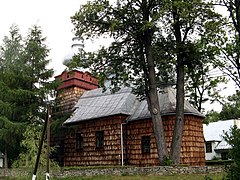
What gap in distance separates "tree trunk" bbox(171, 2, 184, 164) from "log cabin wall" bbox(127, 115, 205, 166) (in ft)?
6.97

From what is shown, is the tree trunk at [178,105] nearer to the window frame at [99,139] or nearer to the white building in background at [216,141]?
the window frame at [99,139]

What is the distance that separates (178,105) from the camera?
20.2 m

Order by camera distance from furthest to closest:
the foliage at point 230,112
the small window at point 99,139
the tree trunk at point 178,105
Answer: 1. the foliage at point 230,112
2. the small window at point 99,139
3. the tree trunk at point 178,105

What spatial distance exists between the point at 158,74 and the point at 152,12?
12.3ft

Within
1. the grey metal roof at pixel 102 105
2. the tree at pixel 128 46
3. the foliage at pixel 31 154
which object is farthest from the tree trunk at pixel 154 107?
the foliage at pixel 31 154

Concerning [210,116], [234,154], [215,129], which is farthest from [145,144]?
[215,129]

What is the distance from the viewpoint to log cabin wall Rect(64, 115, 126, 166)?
938 inches

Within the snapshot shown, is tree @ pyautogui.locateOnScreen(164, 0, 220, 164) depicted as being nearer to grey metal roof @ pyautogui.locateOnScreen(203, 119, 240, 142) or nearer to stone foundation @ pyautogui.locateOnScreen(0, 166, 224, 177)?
stone foundation @ pyautogui.locateOnScreen(0, 166, 224, 177)

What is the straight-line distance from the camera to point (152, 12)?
20188mm

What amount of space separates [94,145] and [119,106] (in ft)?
10.9

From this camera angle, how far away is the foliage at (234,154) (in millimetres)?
8031

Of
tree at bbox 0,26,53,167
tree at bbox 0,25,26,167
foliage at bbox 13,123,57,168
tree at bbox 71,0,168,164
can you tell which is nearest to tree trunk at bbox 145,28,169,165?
tree at bbox 71,0,168,164

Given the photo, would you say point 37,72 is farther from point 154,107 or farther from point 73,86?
point 154,107

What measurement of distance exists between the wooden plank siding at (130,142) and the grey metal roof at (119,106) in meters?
0.39
